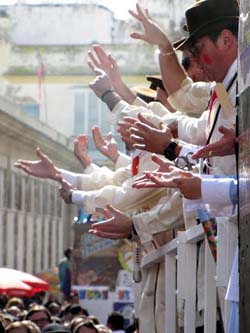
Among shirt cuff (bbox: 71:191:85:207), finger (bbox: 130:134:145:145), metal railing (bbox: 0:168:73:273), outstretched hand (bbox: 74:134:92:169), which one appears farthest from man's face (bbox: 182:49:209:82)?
metal railing (bbox: 0:168:73:273)

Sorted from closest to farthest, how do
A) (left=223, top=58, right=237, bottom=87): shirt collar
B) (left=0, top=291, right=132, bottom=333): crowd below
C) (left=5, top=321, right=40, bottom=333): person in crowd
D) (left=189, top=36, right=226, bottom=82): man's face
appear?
(left=223, top=58, right=237, bottom=87): shirt collar → (left=189, top=36, right=226, bottom=82): man's face → (left=5, top=321, right=40, bottom=333): person in crowd → (left=0, top=291, right=132, bottom=333): crowd below

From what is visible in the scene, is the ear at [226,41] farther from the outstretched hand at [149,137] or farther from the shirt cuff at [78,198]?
the shirt cuff at [78,198]

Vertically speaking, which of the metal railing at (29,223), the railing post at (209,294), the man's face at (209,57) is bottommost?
the railing post at (209,294)

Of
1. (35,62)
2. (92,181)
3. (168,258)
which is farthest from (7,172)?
(168,258)

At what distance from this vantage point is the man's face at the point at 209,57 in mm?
6066

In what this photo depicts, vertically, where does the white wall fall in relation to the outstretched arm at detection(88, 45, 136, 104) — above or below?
above

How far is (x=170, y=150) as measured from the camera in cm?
674

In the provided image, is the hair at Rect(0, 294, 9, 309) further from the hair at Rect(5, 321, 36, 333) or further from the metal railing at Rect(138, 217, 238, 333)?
the metal railing at Rect(138, 217, 238, 333)

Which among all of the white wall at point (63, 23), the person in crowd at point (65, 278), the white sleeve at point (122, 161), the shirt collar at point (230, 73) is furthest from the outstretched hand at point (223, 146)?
the white wall at point (63, 23)

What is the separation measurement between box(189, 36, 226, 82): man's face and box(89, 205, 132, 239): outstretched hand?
1.66 meters

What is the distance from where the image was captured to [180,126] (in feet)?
23.9

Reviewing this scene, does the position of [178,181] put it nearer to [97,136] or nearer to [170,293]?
[170,293]

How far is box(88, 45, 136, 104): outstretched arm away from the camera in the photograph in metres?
9.34

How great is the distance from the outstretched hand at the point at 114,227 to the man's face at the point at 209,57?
1.66 m
